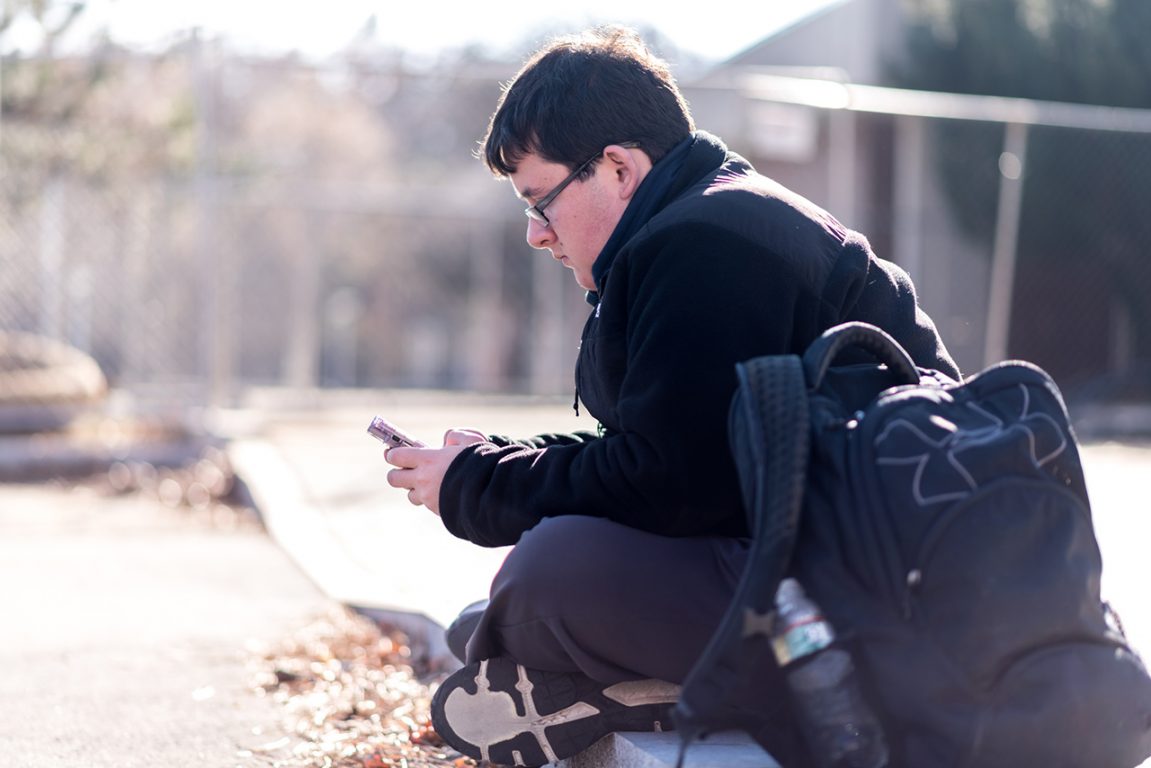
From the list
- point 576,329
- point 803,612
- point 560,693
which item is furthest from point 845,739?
point 576,329

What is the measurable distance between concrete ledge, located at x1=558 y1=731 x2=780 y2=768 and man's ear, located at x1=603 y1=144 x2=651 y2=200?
3.12ft

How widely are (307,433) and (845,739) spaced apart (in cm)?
728

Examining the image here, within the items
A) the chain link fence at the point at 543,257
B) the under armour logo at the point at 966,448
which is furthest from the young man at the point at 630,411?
the chain link fence at the point at 543,257

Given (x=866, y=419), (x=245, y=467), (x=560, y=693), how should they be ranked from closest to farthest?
(x=866, y=419) → (x=560, y=693) → (x=245, y=467)

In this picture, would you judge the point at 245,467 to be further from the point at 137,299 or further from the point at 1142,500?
the point at 1142,500

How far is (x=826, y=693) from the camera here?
178 centimetres

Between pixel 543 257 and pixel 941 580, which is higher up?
pixel 941 580

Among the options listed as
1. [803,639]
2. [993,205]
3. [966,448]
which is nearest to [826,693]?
[803,639]

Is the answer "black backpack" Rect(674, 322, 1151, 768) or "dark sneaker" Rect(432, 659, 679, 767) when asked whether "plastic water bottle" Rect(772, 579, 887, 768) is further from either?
"dark sneaker" Rect(432, 659, 679, 767)

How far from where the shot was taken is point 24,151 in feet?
28.9

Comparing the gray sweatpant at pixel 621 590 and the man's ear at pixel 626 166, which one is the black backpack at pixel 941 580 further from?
the man's ear at pixel 626 166

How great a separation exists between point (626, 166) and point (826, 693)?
1105 mm

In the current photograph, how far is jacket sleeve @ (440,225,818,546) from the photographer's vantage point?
2113mm

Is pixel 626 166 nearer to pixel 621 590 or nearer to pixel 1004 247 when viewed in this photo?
pixel 621 590
